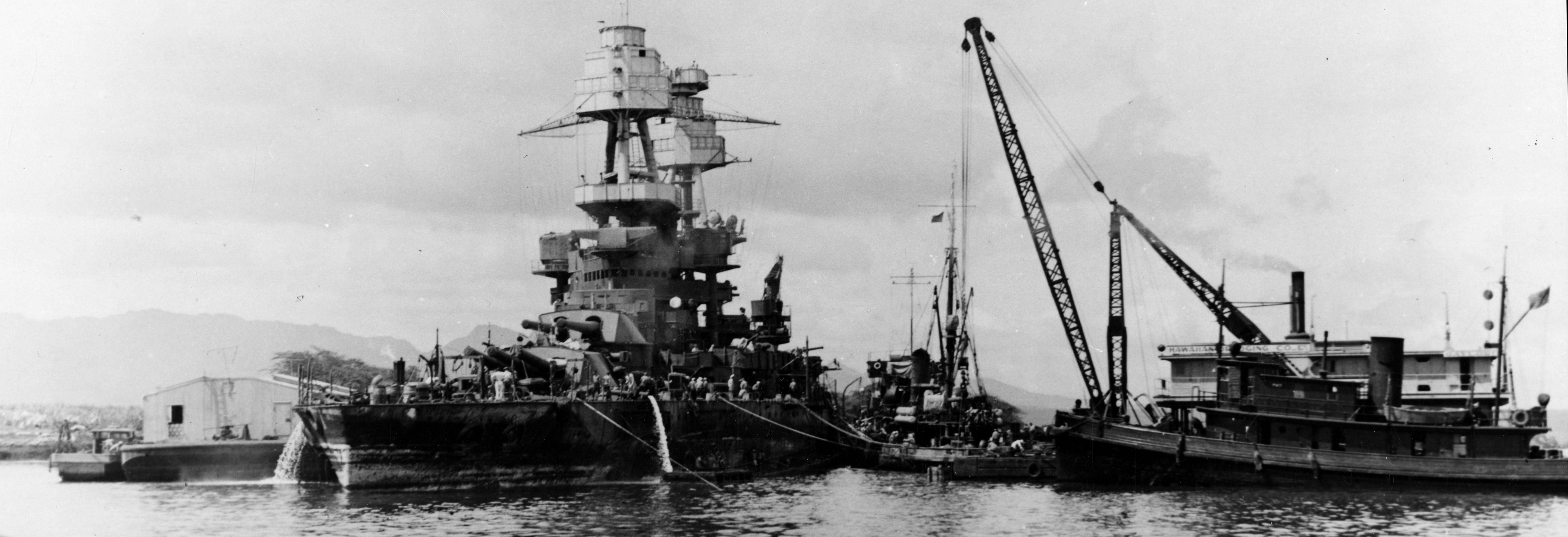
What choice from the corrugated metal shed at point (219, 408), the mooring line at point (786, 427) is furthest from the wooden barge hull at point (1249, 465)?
the corrugated metal shed at point (219, 408)

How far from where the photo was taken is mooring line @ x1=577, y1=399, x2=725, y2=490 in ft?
160

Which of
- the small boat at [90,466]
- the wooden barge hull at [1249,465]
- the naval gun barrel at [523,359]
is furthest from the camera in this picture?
the small boat at [90,466]

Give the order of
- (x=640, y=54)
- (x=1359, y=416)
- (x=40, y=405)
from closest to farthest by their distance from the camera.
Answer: (x=1359, y=416) < (x=640, y=54) < (x=40, y=405)

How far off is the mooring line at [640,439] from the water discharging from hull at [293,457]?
12.3 metres

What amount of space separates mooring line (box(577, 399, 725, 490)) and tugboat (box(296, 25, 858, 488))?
0.24 ft

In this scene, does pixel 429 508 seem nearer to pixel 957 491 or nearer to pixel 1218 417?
pixel 957 491

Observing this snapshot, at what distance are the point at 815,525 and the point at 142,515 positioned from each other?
19.8 m

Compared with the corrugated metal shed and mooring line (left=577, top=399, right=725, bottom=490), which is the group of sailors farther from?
the corrugated metal shed

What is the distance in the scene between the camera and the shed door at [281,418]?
64.5m

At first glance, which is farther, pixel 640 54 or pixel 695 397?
pixel 640 54

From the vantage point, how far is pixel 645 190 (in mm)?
64125

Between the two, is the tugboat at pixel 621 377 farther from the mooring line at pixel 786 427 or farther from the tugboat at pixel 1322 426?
the tugboat at pixel 1322 426

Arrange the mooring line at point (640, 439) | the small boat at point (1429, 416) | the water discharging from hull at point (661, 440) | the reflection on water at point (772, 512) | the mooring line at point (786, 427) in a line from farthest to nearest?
the mooring line at point (786, 427) → the water discharging from hull at point (661, 440) → the small boat at point (1429, 416) → the mooring line at point (640, 439) → the reflection on water at point (772, 512)

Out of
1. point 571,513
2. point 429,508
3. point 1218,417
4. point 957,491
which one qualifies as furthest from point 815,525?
point 1218,417
